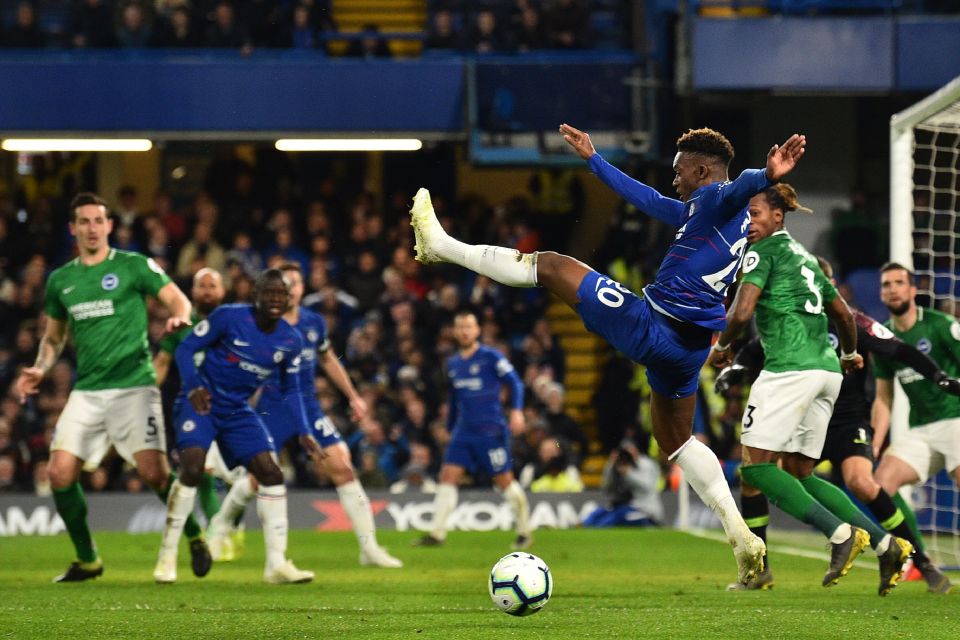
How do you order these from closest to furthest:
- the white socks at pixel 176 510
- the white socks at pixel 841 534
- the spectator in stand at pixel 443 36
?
1. the white socks at pixel 841 534
2. the white socks at pixel 176 510
3. the spectator in stand at pixel 443 36

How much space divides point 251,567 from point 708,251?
19.5ft

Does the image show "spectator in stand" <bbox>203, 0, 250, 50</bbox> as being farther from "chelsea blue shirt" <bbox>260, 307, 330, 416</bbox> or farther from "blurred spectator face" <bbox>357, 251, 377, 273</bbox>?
"chelsea blue shirt" <bbox>260, 307, 330, 416</bbox>

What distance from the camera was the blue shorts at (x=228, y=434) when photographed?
1051 centimetres

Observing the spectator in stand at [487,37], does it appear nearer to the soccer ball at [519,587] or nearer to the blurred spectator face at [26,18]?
the blurred spectator face at [26,18]

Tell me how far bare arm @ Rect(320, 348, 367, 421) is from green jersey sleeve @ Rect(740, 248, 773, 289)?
162 inches

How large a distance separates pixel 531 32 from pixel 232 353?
11008 mm

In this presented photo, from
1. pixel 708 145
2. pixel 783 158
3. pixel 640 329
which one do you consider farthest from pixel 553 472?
pixel 783 158

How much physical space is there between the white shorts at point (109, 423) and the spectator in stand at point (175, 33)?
10.8 metres

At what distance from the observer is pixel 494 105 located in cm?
1961

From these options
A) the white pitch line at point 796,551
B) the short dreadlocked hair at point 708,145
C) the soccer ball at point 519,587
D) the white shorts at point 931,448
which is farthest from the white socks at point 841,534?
the white pitch line at point 796,551

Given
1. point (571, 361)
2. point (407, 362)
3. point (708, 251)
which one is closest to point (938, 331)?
point (708, 251)

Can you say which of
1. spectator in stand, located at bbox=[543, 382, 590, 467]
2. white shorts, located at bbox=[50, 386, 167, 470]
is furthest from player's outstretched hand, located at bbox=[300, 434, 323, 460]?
spectator in stand, located at bbox=[543, 382, 590, 467]

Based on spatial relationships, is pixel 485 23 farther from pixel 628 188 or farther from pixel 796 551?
pixel 628 188

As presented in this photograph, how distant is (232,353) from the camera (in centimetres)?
1066
